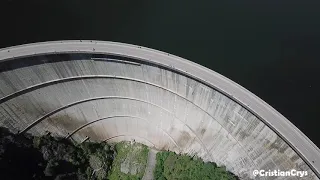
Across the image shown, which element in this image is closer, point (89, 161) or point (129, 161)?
point (89, 161)

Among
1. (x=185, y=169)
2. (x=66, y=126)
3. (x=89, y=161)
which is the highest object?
(x=66, y=126)

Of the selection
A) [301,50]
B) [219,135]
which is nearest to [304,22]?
[301,50]

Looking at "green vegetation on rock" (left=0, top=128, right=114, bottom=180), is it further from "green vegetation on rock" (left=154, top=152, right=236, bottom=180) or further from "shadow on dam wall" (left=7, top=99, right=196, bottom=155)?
"green vegetation on rock" (left=154, top=152, right=236, bottom=180)

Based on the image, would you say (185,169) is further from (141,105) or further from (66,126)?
(66,126)

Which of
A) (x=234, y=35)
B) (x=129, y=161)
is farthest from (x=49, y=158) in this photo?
(x=234, y=35)

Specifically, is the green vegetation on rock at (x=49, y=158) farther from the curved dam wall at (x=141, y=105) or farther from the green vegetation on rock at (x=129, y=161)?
the curved dam wall at (x=141, y=105)

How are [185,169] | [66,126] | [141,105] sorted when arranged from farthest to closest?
[141,105] < [66,126] < [185,169]
